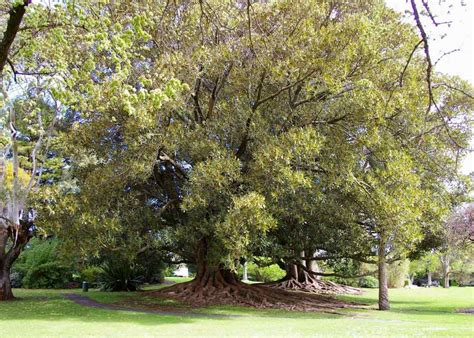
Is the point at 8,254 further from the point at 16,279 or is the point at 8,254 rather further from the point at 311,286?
the point at 311,286

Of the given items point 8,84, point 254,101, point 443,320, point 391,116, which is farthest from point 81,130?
point 443,320

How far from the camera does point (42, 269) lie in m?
30.3

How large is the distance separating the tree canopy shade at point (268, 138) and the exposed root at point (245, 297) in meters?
0.19

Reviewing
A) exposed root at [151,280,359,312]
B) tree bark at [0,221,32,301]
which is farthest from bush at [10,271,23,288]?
exposed root at [151,280,359,312]

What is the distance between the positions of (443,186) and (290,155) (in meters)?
10.3

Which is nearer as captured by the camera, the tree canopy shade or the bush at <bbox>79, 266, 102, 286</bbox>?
the tree canopy shade

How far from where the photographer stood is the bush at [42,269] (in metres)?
30.1

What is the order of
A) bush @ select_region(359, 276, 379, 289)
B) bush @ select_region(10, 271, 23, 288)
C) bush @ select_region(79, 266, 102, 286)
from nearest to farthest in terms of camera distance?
bush @ select_region(79, 266, 102, 286) → bush @ select_region(10, 271, 23, 288) → bush @ select_region(359, 276, 379, 289)

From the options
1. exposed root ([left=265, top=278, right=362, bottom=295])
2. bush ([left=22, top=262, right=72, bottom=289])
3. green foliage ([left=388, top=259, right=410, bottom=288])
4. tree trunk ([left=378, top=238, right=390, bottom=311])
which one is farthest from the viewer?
green foliage ([left=388, top=259, right=410, bottom=288])

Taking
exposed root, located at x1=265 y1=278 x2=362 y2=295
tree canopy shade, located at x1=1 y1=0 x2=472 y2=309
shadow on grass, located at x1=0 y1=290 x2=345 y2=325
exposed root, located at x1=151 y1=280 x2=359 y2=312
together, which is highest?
tree canopy shade, located at x1=1 y1=0 x2=472 y2=309

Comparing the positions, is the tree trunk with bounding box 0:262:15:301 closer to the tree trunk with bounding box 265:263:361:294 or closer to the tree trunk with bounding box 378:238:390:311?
the tree trunk with bounding box 265:263:361:294

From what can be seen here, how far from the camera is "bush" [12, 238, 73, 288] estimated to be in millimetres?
30141

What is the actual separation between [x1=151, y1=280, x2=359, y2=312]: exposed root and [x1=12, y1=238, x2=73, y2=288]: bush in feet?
37.0

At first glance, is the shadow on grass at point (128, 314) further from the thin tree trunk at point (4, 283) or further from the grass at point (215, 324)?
the thin tree trunk at point (4, 283)
